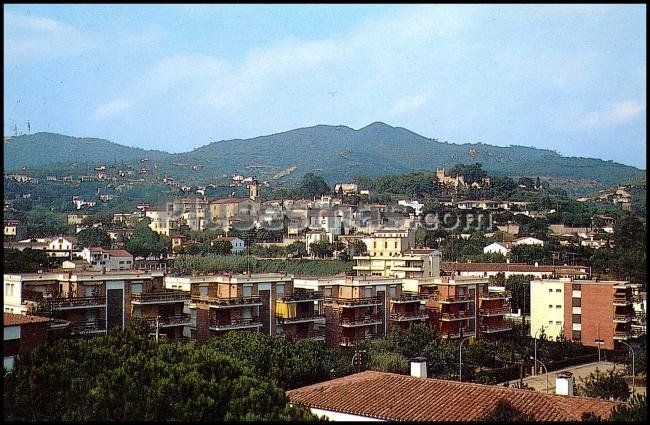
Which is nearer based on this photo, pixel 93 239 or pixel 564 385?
pixel 564 385

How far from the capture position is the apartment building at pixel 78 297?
2089cm

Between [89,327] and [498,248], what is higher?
[498,248]

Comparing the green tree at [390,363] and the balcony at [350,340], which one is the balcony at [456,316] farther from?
the green tree at [390,363]

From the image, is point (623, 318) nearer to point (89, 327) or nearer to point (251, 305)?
point (251, 305)

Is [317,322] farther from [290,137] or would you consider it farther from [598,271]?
[290,137]

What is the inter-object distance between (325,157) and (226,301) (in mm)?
145228

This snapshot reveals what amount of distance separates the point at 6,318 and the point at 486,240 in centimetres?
4811

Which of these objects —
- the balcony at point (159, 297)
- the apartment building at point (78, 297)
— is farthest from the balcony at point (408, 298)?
the apartment building at point (78, 297)

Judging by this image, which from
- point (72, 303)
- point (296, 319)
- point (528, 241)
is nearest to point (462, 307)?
point (296, 319)

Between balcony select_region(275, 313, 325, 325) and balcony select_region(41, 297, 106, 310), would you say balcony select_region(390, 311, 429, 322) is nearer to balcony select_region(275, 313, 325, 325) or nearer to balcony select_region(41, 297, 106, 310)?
balcony select_region(275, 313, 325, 325)

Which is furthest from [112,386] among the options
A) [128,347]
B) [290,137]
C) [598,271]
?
[290,137]

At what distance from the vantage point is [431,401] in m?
11.5

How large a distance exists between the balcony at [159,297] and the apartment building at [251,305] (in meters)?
0.72

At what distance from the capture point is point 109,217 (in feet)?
235
